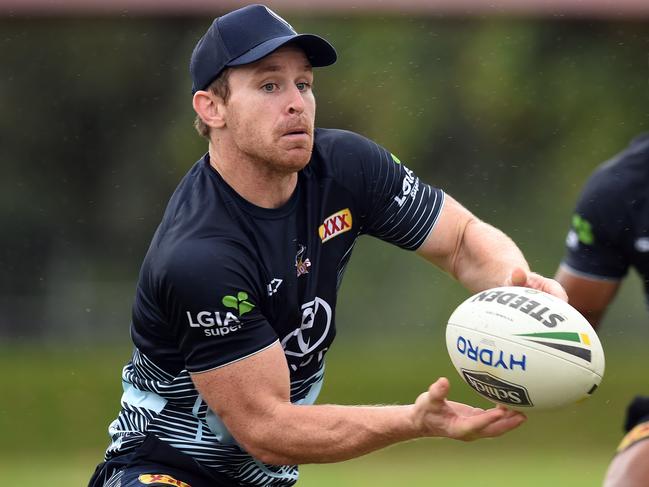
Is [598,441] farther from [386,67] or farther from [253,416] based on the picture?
[253,416]

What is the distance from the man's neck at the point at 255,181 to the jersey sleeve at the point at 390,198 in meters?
0.34

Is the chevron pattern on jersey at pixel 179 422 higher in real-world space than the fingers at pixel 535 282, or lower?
lower

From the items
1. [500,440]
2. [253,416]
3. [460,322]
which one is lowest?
[500,440]

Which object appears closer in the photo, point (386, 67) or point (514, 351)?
point (514, 351)

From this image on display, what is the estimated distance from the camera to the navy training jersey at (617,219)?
5.50 m

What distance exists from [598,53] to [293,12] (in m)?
3.91

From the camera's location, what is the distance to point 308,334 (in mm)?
4512

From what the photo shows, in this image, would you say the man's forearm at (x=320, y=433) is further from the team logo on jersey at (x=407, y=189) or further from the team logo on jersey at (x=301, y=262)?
the team logo on jersey at (x=407, y=189)

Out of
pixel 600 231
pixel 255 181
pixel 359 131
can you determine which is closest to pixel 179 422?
pixel 255 181

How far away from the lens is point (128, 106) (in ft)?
47.0

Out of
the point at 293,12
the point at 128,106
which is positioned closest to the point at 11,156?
the point at 128,106

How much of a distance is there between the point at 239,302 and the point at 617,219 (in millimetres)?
2031

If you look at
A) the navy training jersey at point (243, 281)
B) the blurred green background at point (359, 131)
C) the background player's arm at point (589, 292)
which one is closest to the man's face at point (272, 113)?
the navy training jersey at point (243, 281)

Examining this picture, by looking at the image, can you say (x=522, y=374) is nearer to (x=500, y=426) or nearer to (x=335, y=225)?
(x=500, y=426)
